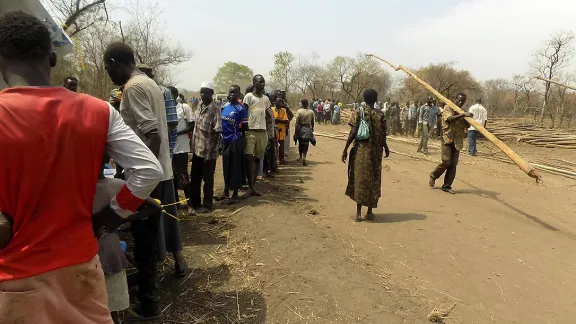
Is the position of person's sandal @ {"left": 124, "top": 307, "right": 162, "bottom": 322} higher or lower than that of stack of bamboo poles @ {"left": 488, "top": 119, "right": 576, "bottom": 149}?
lower

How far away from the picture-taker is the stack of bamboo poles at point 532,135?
16.6 meters

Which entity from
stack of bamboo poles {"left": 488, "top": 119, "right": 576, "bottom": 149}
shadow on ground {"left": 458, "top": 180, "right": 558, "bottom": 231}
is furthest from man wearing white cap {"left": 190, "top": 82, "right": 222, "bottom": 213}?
stack of bamboo poles {"left": 488, "top": 119, "right": 576, "bottom": 149}

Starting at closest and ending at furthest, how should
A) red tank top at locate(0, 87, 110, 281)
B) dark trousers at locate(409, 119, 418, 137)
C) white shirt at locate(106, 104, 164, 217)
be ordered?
red tank top at locate(0, 87, 110, 281)
white shirt at locate(106, 104, 164, 217)
dark trousers at locate(409, 119, 418, 137)

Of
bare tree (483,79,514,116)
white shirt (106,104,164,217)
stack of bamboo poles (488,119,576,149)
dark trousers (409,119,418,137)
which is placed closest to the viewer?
white shirt (106,104,164,217)

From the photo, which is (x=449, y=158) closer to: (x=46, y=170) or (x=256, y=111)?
(x=256, y=111)

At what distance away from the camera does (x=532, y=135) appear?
703 inches

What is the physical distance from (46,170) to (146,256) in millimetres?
1732

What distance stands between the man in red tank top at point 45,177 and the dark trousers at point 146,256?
1411 mm

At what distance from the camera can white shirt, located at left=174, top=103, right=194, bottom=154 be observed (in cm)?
591

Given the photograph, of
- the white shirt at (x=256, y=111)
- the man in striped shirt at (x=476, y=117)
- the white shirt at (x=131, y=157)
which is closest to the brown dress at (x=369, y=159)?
the white shirt at (x=256, y=111)

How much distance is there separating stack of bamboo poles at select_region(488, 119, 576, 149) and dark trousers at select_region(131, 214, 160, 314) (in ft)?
59.3

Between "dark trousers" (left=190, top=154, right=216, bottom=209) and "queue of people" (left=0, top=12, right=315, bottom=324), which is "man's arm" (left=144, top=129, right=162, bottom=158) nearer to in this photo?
"queue of people" (left=0, top=12, right=315, bottom=324)

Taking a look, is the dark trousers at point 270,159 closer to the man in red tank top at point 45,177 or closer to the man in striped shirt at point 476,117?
the man in red tank top at point 45,177

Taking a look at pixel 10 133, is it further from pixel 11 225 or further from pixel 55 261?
pixel 55 261
